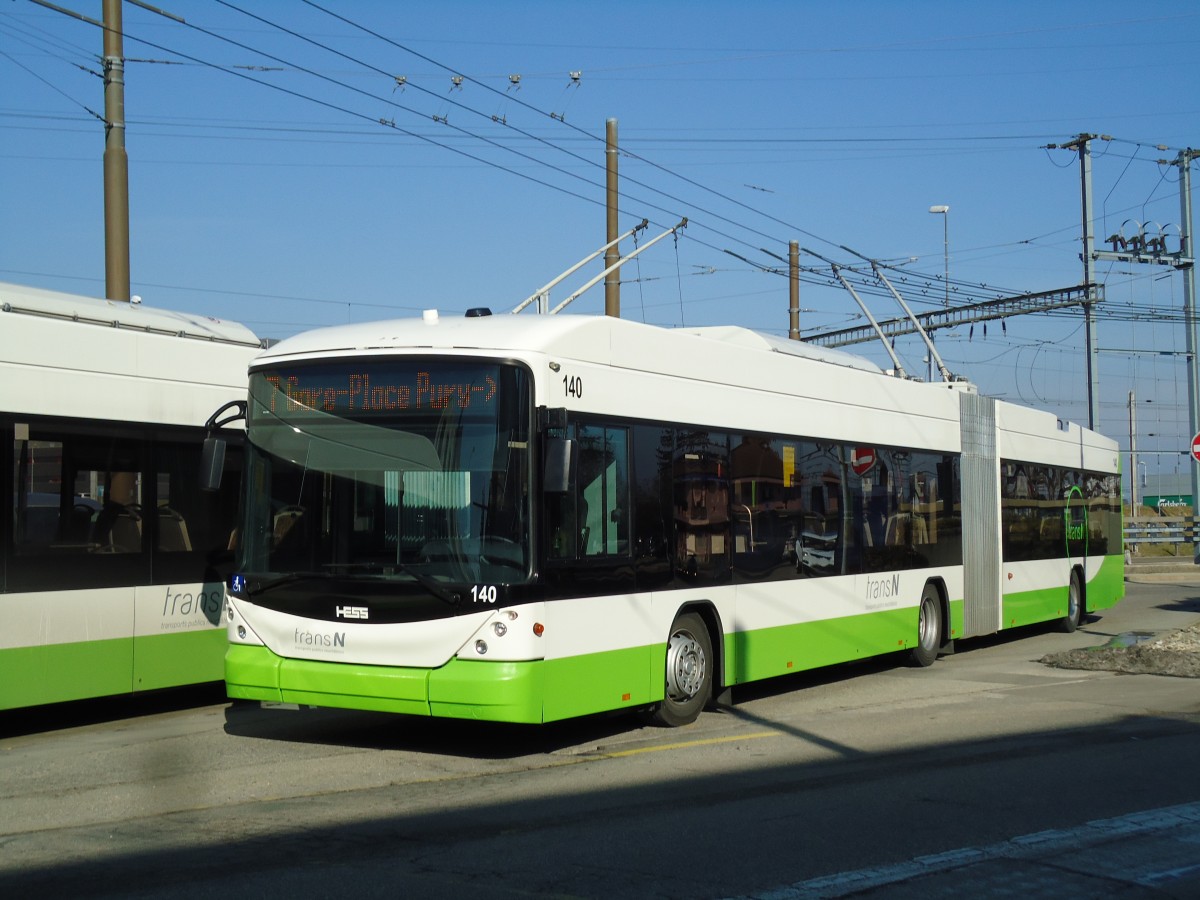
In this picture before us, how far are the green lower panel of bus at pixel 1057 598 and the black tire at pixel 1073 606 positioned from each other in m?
0.20

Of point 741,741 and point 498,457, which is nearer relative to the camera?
point 498,457

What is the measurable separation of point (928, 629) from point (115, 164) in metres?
10.7

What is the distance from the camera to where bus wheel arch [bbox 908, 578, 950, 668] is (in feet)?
51.3

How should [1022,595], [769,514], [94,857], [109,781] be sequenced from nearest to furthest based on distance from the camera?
1. [94,857]
2. [109,781]
3. [769,514]
4. [1022,595]

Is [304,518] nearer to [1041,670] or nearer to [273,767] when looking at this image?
[273,767]

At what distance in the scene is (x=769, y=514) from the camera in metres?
12.1

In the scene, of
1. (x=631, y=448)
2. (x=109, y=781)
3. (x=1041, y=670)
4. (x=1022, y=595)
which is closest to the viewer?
(x=109, y=781)

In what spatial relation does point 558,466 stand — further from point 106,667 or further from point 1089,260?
point 1089,260

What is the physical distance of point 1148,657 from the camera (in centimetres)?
1530

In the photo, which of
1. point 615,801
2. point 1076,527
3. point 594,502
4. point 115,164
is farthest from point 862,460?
point 115,164

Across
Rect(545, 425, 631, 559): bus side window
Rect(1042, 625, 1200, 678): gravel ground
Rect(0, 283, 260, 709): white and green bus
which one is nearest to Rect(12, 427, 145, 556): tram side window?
Rect(0, 283, 260, 709): white and green bus

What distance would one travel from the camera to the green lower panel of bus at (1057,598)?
18281mm

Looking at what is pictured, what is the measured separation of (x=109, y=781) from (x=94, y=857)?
2.28m

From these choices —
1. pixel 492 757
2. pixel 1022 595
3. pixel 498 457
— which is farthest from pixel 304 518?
pixel 1022 595
